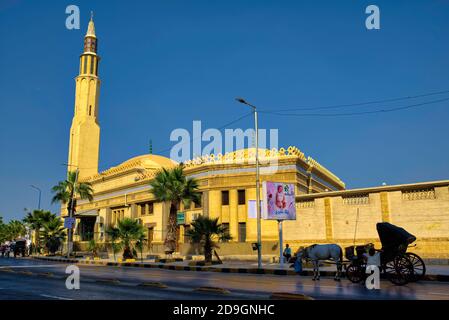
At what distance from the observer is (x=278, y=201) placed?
26.6 metres

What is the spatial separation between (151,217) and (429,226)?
30774 millimetres

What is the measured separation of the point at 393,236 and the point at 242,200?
2511 cm

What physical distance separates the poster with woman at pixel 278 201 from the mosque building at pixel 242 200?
3775 mm

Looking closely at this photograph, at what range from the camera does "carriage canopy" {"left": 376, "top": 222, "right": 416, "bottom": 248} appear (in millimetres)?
13651

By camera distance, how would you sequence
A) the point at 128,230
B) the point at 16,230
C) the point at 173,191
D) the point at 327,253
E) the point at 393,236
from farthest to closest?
1. the point at 16,230
2. the point at 173,191
3. the point at 128,230
4. the point at 327,253
5. the point at 393,236

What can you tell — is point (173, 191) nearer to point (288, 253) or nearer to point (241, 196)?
point (241, 196)

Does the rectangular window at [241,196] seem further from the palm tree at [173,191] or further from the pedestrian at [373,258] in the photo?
the pedestrian at [373,258]

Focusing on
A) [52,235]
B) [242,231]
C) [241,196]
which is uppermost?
[241,196]

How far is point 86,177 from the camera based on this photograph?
63.7 metres

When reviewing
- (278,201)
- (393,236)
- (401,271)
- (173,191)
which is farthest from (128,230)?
(401,271)

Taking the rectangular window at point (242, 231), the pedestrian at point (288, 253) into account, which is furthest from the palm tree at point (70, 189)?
the pedestrian at point (288, 253)

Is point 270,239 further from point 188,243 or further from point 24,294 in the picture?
point 24,294
